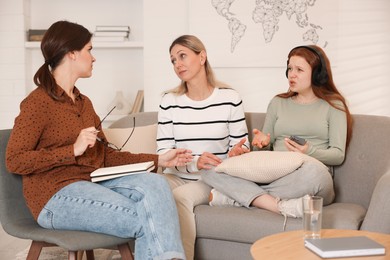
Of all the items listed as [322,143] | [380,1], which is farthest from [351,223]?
[380,1]

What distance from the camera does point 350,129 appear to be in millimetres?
2898

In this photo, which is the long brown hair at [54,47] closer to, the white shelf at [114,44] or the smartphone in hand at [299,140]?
the smartphone in hand at [299,140]

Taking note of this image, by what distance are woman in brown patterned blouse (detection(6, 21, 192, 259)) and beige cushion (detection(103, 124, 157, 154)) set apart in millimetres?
593

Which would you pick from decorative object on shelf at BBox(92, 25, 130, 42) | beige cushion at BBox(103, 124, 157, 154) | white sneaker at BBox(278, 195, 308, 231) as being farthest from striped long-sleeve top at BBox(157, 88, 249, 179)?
decorative object on shelf at BBox(92, 25, 130, 42)

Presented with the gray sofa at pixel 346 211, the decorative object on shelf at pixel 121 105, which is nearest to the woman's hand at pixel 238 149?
the gray sofa at pixel 346 211

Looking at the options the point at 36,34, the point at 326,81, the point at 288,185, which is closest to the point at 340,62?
the point at 326,81

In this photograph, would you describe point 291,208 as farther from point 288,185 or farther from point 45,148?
point 45,148

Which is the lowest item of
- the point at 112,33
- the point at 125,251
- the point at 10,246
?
the point at 10,246

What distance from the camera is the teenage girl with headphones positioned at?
256 centimetres

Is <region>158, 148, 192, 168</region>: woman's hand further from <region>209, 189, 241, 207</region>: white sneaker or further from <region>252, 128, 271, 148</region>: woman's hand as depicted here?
<region>252, 128, 271, 148</region>: woman's hand

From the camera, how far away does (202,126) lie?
2.99 m

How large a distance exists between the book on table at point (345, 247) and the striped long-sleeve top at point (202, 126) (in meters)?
1.19

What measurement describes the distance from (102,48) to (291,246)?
9.33 ft

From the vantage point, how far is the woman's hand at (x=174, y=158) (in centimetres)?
268
